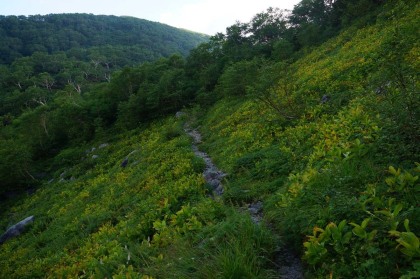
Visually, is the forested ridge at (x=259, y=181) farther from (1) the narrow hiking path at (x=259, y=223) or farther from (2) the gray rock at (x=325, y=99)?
(2) the gray rock at (x=325, y=99)

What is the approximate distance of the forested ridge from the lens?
4.26 metres

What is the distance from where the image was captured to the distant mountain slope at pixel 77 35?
473ft

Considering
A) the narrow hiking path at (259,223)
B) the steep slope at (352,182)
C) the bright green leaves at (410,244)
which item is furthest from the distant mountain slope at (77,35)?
the bright green leaves at (410,244)

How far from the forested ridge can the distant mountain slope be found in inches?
4708

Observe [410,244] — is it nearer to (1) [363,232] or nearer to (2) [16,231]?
(1) [363,232]

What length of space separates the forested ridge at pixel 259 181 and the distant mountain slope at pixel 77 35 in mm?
119578

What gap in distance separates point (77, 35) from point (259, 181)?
182 metres

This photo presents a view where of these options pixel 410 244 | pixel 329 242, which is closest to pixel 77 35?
pixel 329 242

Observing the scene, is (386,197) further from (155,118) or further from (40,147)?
(40,147)

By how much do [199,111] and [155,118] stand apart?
6.81 m

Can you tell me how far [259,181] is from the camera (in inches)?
372

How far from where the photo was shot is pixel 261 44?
49.2 metres

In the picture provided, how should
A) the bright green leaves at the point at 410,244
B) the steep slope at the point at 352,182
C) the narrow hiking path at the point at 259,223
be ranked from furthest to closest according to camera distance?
the narrow hiking path at the point at 259,223
the steep slope at the point at 352,182
the bright green leaves at the point at 410,244

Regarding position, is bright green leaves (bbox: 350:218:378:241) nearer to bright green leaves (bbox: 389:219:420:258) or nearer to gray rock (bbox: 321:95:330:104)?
bright green leaves (bbox: 389:219:420:258)
